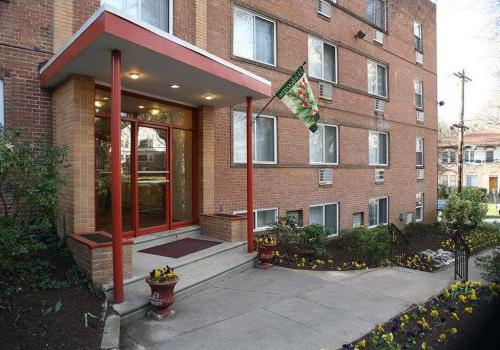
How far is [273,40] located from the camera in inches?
426

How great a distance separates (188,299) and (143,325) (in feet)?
3.14

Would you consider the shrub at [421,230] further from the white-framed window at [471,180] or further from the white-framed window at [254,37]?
the white-framed window at [471,180]

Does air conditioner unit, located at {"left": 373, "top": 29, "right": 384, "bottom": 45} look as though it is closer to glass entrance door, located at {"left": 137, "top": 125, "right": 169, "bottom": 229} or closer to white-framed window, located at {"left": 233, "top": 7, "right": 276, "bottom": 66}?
white-framed window, located at {"left": 233, "top": 7, "right": 276, "bottom": 66}

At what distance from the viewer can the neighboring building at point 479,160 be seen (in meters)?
47.2

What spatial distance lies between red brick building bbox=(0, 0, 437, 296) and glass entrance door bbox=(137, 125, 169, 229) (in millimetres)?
29

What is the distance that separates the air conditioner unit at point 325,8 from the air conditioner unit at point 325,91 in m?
2.34

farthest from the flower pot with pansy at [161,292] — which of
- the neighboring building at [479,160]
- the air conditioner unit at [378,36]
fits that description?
the neighboring building at [479,160]

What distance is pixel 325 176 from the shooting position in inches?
477

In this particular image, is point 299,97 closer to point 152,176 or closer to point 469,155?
point 152,176

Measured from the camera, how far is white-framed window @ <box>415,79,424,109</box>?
1759cm

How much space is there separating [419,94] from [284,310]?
1570 cm

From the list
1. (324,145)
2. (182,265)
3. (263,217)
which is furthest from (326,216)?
(182,265)

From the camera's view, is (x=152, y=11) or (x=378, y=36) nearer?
(x=152, y=11)

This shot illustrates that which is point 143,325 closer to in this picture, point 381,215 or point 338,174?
point 338,174
